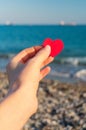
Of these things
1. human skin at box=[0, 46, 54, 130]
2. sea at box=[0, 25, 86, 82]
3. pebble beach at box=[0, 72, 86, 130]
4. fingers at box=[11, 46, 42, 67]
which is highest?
fingers at box=[11, 46, 42, 67]

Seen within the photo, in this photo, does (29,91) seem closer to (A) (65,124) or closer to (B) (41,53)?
(B) (41,53)

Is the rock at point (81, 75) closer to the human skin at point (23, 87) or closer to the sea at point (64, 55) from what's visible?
the sea at point (64, 55)

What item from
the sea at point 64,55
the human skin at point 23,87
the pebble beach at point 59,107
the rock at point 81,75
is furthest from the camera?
the sea at point 64,55

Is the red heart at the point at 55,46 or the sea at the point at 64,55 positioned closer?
the red heart at the point at 55,46

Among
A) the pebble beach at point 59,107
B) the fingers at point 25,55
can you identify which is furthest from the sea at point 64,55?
the fingers at point 25,55

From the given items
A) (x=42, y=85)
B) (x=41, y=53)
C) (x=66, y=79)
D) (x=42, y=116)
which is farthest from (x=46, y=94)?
(x=41, y=53)

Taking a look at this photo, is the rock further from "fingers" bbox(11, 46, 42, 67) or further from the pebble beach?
"fingers" bbox(11, 46, 42, 67)

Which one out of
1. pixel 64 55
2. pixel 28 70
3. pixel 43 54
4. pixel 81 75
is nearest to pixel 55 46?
pixel 43 54

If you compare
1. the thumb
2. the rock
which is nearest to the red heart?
the thumb
